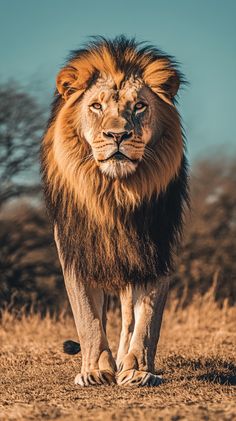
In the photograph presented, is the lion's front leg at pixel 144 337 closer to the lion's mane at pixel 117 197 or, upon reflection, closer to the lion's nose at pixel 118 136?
the lion's mane at pixel 117 197

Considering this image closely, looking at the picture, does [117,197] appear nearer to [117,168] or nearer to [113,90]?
[117,168]

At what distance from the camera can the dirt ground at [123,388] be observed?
3857 millimetres

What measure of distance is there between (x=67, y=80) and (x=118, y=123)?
59 cm

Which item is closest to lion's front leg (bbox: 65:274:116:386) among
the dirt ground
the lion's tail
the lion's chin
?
the dirt ground

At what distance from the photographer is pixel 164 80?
516 cm

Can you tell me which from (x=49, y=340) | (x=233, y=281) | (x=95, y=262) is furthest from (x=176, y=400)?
(x=233, y=281)

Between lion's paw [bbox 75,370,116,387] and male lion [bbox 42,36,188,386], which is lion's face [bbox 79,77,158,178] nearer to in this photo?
male lion [bbox 42,36,188,386]

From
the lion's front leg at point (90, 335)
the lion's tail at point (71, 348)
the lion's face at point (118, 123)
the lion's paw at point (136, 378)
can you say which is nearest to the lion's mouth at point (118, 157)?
the lion's face at point (118, 123)

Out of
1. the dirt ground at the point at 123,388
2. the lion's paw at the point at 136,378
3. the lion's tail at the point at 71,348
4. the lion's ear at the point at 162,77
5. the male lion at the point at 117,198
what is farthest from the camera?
the lion's tail at the point at 71,348

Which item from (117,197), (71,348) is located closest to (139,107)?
(117,197)

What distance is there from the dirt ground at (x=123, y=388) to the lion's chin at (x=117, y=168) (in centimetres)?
115

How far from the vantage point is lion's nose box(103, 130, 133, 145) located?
15.4 feet

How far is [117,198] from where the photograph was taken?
197 inches

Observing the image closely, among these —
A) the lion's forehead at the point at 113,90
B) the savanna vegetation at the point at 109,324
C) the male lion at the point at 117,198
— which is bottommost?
the savanna vegetation at the point at 109,324
